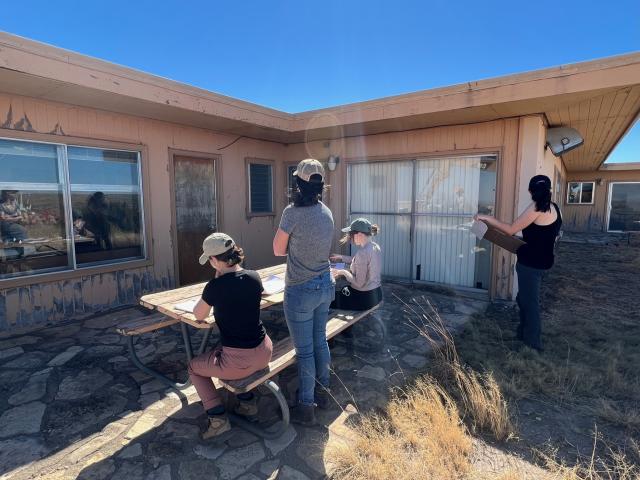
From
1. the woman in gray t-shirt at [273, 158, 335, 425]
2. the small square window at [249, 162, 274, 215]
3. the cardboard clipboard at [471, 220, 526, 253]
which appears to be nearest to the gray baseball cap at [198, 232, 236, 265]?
the woman in gray t-shirt at [273, 158, 335, 425]

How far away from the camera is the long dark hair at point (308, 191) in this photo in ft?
7.03

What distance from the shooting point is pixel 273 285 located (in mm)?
3164

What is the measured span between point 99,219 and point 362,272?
3.65 metres

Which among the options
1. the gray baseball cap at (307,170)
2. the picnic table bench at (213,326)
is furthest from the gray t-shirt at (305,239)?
the picnic table bench at (213,326)

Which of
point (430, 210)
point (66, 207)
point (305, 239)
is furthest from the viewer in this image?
point (430, 210)

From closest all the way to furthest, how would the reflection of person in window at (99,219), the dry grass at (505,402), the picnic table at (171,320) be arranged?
1. the dry grass at (505,402)
2. the picnic table at (171,320)
3. the reflection of person in window at (99,219)

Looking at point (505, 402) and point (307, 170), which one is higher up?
point (307, 170)

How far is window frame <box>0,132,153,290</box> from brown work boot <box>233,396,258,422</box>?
10.4 feet

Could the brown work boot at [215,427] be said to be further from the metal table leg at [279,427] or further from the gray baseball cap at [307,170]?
the gray baseball cap at [307,170]

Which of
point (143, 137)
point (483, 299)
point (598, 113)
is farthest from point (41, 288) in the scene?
point (598, 113)

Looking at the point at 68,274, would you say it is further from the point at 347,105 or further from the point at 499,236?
the point at 499,236

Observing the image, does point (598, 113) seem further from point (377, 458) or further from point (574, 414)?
point (377, 458)

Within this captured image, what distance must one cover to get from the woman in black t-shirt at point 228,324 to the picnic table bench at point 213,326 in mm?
77

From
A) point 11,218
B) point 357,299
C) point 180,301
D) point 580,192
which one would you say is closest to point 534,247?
point 357,299
